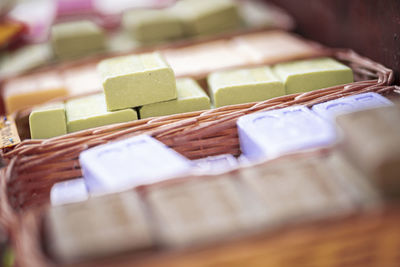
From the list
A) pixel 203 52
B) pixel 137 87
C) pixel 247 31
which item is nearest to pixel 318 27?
pixel 247 31

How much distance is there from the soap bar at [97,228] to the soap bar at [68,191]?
0.35 m

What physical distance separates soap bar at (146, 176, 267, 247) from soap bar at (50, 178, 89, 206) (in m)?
0.41

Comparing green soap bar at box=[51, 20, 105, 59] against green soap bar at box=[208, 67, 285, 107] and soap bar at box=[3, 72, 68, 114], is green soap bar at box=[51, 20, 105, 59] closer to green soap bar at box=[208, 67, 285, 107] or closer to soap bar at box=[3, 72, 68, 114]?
soap bar at box=[3, 72, 68, 114]

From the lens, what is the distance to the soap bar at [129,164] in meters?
1.18

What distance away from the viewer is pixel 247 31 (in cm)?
266

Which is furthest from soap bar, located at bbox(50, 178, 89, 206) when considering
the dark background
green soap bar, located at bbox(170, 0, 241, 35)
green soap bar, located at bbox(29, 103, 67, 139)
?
green soap bar, located at bbox(170, 0, 241, 35)

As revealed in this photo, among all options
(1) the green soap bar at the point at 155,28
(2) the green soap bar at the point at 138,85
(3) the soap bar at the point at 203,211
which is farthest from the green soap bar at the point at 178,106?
(1) the green soap bar at the point at 155,28

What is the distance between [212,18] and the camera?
272cm

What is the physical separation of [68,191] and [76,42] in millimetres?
1415

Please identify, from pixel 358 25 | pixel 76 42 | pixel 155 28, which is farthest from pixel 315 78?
pixel 76 42

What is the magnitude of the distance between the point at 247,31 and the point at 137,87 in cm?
124

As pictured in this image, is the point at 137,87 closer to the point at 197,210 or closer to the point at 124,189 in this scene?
the point at 124,189

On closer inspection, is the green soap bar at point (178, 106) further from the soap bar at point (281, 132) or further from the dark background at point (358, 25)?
the dark background at point (358, 25)

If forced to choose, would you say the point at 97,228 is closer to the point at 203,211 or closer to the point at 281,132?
the point at 203,211
